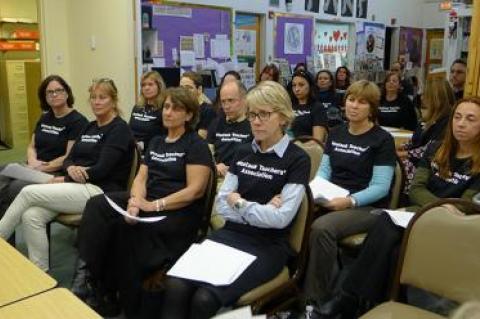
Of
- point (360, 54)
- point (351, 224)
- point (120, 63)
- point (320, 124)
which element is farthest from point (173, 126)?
point (360, 54)

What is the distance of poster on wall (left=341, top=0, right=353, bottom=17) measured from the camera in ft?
26.4

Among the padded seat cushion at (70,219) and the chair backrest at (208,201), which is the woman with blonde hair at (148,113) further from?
the chair backrest at (208,201)

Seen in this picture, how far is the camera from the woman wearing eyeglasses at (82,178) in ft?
8.97

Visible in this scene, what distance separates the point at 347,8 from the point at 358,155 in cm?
604

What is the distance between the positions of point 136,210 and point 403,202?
149 cm

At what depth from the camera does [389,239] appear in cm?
213

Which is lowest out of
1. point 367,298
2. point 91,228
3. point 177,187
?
point 367,298

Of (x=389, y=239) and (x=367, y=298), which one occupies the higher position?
(x=389, y=239)

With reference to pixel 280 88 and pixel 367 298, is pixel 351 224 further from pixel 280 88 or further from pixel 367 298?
pixel 280 88

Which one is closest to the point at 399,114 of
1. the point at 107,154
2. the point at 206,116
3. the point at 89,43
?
the point at 206,116

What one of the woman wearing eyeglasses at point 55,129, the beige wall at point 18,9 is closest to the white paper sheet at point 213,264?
the woman wearing eyeglasses at point 55,129

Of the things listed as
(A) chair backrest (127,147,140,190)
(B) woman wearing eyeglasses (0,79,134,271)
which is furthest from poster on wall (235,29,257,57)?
(A) chair backrest (127,147,140,190)

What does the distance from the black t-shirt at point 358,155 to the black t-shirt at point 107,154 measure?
47.8 inches

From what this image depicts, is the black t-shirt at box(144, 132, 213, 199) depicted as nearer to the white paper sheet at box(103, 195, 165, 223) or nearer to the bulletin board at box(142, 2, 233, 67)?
the white paper sheet at box(103, 195, 165, 223)
